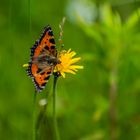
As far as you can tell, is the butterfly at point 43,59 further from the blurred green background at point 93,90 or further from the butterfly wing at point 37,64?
the blurred green background at point 93,90

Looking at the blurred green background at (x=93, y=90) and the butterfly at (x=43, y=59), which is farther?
Answer: the blurred green background at (x=93, y=90)

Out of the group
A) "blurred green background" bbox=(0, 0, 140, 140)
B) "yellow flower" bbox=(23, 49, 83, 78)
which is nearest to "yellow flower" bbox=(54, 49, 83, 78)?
"yellow flower" bbox=(23, 49, 83, 78)

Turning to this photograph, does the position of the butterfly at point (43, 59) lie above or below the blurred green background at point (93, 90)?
below

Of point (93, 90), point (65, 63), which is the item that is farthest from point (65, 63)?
point (93, 90)

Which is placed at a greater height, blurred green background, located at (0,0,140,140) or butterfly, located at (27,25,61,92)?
blurred green background, located at (0,0,140,140)

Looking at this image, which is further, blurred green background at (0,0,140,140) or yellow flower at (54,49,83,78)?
blurred green background at (0,0,140,140)

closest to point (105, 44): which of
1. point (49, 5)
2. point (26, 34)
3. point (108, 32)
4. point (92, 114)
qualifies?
point (108, 32)

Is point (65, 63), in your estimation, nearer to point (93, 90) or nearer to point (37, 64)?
point (37, 64)

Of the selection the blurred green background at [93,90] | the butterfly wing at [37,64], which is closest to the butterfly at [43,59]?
the butterfly wing at [37,64]

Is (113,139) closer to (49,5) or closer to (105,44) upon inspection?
(105,44)

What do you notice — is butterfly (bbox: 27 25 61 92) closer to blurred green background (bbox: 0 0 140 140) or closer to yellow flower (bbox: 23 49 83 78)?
yellow flower (bbox: 23 49 83 78)
